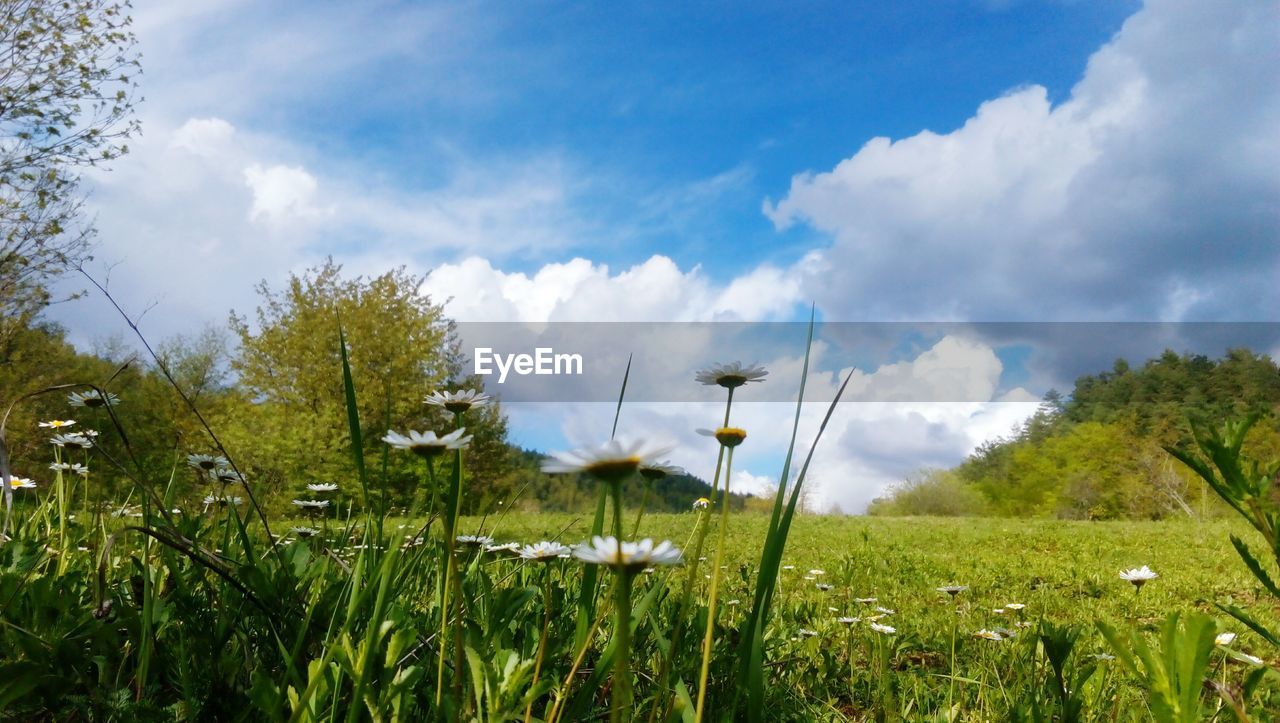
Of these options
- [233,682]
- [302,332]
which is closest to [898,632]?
[233,682]

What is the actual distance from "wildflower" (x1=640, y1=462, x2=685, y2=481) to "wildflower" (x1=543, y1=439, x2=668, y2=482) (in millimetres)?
197

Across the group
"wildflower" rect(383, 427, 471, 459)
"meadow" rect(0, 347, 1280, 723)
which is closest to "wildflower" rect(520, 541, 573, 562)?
"meadow" rect(0, 347, 1280, 723)

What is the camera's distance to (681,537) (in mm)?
6934

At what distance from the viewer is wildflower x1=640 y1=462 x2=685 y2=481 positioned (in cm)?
82

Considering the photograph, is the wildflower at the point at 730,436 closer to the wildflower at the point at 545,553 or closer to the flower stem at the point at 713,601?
the flower stem at the point at 713,601

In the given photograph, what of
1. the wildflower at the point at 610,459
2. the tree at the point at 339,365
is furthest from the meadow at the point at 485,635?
the tree at the point at 339,365

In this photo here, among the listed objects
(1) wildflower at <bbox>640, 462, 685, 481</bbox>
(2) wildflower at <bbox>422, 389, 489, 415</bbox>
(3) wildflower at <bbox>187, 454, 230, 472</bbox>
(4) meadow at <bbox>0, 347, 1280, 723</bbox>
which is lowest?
(4) meadow at <bbox>0, 347, 1280, 723</bbox>

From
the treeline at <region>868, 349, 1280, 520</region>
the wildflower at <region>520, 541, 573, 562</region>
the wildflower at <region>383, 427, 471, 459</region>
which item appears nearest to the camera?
the wildflower at <region>383, 427, 471, 459</region>

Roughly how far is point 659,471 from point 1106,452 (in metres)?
35.6

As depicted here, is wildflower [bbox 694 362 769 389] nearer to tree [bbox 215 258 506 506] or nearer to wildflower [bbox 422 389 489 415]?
wildflower [bbox 422 389 489 415]

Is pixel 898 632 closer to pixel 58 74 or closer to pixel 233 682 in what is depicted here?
pixel 233 682

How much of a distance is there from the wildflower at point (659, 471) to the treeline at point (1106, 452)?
26.0 m

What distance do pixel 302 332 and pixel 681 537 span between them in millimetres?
12661

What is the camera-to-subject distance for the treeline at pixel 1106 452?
2500 centimetres
